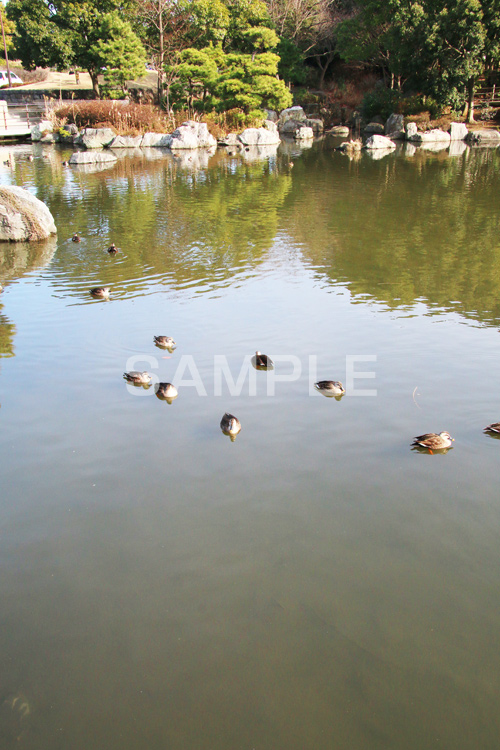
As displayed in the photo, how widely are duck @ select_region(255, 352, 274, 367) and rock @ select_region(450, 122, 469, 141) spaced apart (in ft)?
107

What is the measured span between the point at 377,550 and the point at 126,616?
1.65 meters

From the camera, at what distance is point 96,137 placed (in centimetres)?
2998

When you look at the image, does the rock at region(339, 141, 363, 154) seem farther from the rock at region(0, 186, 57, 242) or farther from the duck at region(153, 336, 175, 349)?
the duck at region(153, 336, 175, 349)

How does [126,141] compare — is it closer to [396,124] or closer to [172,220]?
[396,124]

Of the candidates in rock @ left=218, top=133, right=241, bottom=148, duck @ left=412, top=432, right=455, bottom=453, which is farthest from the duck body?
rock @ left=218, top=133, right=241, bottom=148

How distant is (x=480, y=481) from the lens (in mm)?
4293

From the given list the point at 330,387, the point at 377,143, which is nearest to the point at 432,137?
the point at 377,143

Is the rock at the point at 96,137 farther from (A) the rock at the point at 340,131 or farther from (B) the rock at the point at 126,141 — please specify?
(A) the rock at the point at 340,131

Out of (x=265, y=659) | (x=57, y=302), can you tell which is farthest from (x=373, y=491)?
(x=57, y=302)

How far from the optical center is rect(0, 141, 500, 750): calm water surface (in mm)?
2721

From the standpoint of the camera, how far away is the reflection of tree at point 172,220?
10.4 metres

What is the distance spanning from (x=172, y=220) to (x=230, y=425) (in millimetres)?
9914

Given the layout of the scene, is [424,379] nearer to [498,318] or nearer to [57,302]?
[498,318]

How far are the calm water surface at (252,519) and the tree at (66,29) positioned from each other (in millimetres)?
35220
